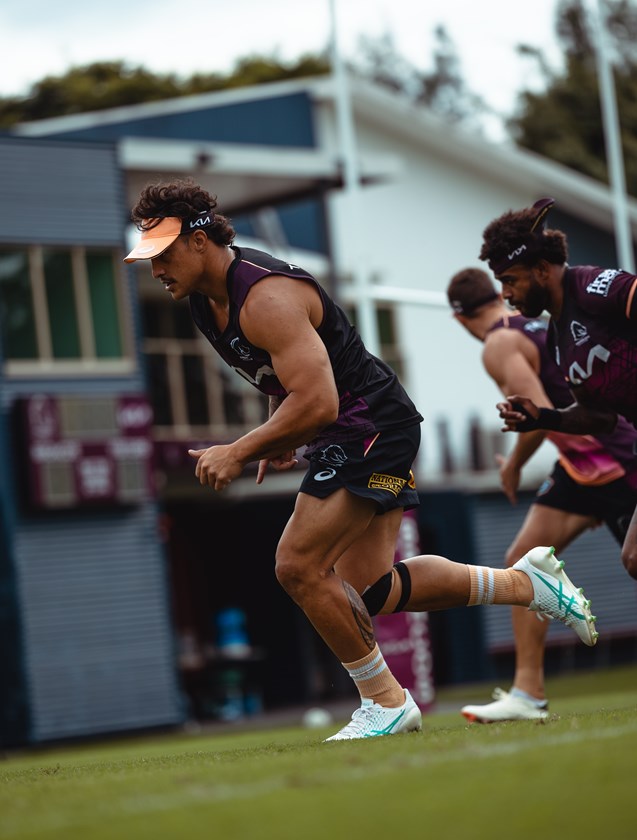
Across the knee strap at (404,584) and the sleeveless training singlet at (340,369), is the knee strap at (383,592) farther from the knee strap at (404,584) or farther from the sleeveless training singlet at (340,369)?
the sleeveless training singlet at (340,369)

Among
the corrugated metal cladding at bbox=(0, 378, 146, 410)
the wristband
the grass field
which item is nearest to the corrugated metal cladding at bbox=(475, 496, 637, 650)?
the corrugated metal cladding at bbox=(0, 378, 146, 410)

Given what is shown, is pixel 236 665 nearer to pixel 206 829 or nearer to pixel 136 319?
pixel 136 319

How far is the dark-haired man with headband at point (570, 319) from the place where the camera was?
24.3ft

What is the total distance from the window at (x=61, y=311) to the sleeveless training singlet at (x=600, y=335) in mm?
16455

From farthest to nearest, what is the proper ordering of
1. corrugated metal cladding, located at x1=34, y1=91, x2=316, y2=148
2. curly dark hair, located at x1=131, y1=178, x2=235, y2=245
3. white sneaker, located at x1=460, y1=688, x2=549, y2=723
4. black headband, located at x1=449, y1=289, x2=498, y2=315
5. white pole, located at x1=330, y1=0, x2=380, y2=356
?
corrugated metal cladding, located at x1=34, y1=91, x2=316, y2=148
white pole, located at x1=330, y1=0, x2=380, y2=356
black headband, located at x1=449, y1=289, x2=498, y2=315
white sneaker, located at x1=460, y1=688, x2=549, y2=723
curly dark hair, located at x1=131, y1=178, x2=235, y2=245

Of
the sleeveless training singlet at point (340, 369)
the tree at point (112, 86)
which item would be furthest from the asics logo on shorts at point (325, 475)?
the tree at point (112, 86)

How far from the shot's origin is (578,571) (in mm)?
31234

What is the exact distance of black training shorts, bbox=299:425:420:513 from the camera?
7.00m

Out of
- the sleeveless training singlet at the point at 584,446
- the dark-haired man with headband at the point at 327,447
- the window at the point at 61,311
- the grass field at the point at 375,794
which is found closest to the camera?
the grass field at the point at 375,794

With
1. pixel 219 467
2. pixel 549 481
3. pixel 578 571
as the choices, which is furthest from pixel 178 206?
pixel 578 571

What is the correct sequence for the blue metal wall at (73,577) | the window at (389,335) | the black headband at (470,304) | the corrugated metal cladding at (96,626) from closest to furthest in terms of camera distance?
1. the black headband at (470,304)
2. the blue metal wall at (73,577)
3. the corrugated metal cladding at (96,626)
4. the window at (389,335)

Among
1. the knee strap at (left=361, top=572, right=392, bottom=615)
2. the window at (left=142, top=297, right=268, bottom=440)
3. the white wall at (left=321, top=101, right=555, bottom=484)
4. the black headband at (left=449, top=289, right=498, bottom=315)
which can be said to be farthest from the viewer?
the white wall at (left=321, top=101, right=555, bottom=484)

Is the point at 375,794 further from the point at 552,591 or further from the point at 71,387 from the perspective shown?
the point at 71,387

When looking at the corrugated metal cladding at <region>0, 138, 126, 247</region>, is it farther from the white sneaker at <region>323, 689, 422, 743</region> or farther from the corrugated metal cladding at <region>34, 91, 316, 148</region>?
the white sneaker at <region>323, 689, 422, 743</region>
